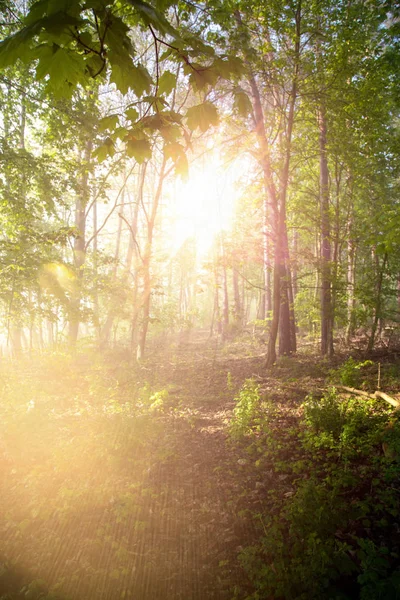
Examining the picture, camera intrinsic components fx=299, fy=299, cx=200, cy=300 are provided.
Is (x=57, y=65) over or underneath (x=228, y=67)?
underneath

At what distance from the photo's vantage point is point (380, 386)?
252 inches

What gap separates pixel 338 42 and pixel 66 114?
296 inches

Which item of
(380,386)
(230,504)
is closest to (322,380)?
(380,386)

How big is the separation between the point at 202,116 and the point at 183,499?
14.4 feet

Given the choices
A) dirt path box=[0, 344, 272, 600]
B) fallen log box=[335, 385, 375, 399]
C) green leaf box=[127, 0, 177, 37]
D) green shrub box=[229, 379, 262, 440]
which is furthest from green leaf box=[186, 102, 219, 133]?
fallen log box=[335, 385, 375, 399]

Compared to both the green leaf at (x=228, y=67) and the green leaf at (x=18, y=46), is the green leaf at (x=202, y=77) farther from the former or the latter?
the green leaf at (x=18, y=46)

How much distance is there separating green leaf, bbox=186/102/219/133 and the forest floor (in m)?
3.43

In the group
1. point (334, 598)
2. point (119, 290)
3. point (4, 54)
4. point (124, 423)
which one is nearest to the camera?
point (4, 54)

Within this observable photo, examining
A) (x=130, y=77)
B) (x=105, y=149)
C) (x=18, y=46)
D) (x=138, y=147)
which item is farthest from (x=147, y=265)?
(x=18, y=46)

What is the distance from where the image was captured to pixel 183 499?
4000mm

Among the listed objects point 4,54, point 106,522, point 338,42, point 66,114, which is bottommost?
point 106,522

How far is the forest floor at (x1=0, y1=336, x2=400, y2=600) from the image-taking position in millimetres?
2789

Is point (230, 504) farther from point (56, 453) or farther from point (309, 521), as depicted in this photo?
point (56, 453)

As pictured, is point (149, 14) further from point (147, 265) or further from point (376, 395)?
point (147, 265)
